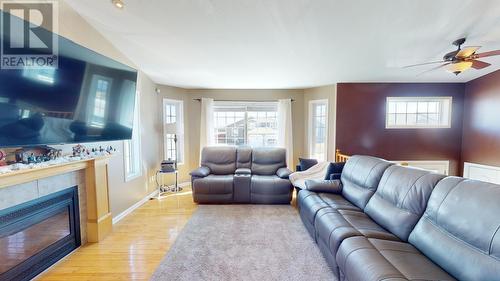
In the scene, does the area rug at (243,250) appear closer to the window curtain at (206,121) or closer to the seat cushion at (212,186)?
the seat cushion at (212,186)

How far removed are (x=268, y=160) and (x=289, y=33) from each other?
95.7 inches

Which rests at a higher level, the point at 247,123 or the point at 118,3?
the point at 118,3

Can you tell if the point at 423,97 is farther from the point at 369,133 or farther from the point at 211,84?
the point at 211,84

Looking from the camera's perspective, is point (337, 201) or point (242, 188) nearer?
point (337, 201)

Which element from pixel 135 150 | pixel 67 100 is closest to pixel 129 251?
pixel 67 100

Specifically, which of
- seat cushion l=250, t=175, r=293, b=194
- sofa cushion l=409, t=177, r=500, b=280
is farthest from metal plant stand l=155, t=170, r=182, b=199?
sofa cushion l=409, t=177, r=500, b=280

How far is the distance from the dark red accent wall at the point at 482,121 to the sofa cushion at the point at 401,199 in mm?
3616

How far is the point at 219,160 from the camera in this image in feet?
14.1

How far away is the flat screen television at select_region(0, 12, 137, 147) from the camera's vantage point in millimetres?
1550

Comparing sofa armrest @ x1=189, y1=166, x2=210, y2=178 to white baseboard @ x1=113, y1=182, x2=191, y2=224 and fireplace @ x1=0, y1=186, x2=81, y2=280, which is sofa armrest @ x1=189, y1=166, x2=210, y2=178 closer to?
white baseboard @ x1=113, y1=182, x2=191, y2=224

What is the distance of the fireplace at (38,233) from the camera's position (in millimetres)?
1735

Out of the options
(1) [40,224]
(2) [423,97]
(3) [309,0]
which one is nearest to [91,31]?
(1) [40,224]

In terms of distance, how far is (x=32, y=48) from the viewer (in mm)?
1649

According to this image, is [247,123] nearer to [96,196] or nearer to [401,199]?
[96,196]
